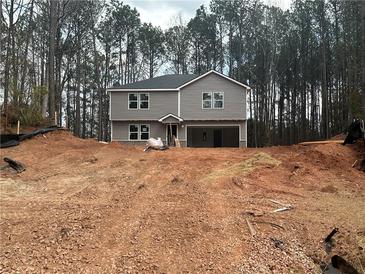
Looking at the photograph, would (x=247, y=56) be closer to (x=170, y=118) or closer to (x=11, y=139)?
(x=170, y=118)

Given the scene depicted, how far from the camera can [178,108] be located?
24.5 meters

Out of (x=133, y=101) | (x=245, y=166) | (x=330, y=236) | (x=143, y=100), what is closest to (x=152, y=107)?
(x=143, y=100)

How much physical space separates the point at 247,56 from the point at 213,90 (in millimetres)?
14668

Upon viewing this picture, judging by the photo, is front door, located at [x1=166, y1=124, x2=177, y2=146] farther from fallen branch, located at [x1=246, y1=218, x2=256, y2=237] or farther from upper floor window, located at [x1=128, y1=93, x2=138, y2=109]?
fallen branch, located at [x1=246, y1=218, x2=256, y2=237]

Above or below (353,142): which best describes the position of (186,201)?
below

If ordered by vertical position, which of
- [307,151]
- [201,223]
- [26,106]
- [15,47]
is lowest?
[201,223]

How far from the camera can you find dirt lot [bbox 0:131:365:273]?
17.7 feet

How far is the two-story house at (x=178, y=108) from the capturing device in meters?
24.3

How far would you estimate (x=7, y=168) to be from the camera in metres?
10.1

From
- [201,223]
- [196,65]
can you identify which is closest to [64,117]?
[196,65]

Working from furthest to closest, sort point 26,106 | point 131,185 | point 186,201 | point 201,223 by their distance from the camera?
point 26,106 → point 131,185 → point 186,201 → point 201,223

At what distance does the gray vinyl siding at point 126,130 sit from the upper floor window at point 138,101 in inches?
41.3

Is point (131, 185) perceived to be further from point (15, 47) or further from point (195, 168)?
point (15, 47)

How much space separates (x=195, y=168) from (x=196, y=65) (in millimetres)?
30598
